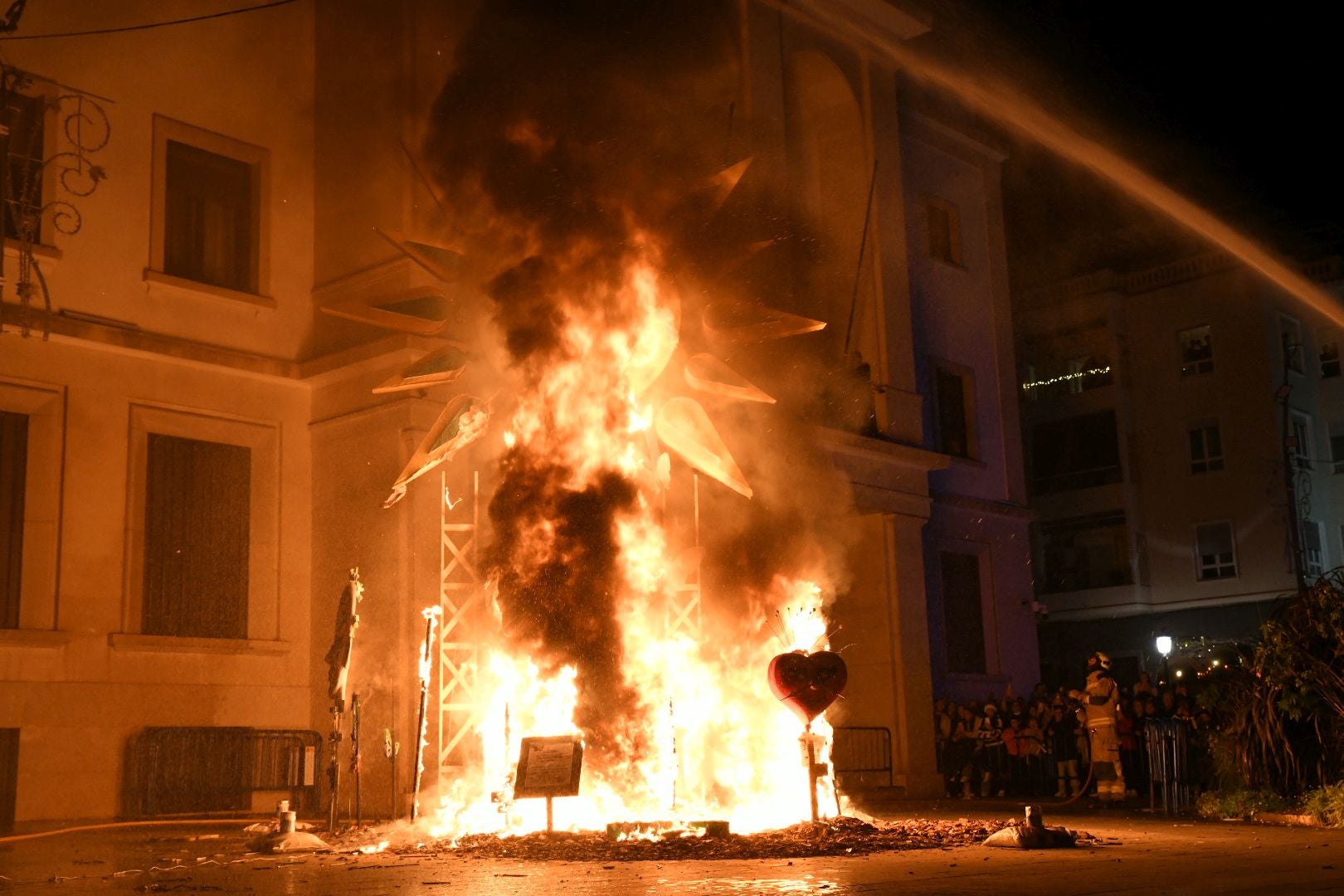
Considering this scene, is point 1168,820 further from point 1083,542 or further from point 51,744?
point 1083,542

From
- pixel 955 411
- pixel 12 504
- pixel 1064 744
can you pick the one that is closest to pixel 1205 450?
pixel 955 411

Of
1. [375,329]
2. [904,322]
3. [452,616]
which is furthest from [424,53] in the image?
[904,322]

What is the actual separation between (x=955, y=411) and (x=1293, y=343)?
72.0 feet

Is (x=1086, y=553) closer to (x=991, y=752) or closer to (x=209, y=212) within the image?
(x=991, y=752)

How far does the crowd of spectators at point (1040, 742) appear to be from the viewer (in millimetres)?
20406

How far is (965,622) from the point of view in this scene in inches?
1118

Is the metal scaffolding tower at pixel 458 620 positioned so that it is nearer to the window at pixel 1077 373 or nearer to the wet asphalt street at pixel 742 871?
the wet asphalt street at pixel 742 871

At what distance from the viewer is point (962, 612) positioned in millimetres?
28344

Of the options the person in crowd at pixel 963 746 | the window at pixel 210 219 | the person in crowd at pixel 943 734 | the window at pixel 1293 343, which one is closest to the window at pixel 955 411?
the person in crowd at pixel 943 734

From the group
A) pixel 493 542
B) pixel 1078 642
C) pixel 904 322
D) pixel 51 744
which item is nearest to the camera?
pixel 493 542

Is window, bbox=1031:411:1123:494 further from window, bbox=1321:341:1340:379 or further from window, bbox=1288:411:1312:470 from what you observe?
window, bbox=1321:341:1340:379

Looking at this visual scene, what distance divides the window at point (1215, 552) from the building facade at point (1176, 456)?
2.1 inches

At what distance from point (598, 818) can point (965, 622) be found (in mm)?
15763

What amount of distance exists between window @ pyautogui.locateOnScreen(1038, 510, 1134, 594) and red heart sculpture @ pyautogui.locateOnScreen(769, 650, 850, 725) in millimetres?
33313
